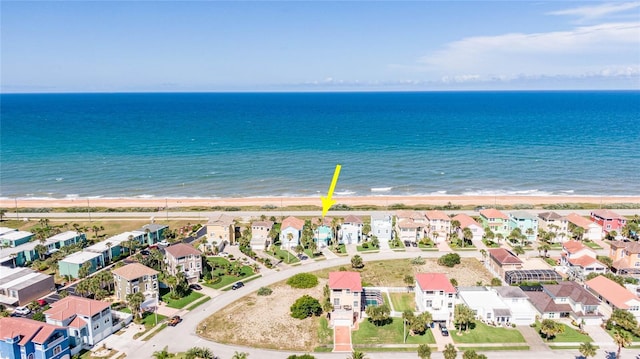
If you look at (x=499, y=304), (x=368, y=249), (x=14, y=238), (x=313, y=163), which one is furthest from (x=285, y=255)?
(x=313, y=163)

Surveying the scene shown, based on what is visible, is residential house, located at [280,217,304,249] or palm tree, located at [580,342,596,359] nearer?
palm tree, located at [580,342,596,359]

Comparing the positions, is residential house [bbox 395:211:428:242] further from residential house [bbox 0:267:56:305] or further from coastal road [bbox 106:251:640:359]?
residential house [bbox 0:267:56:305]

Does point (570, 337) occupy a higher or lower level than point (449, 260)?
lower

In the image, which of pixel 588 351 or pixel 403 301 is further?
pixel 403 301

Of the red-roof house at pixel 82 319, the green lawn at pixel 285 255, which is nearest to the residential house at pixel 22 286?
the red-roof house at pixel 82 319

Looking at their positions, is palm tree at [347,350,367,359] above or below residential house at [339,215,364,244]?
below

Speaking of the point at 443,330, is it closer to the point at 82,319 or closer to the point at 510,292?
the point at 510,292

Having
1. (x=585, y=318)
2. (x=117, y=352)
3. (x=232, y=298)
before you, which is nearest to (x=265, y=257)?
(x=232, y=298)

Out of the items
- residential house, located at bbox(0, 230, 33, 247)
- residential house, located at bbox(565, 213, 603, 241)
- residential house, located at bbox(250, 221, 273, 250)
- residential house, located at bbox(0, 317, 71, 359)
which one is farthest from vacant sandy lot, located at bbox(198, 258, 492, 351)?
residential house, located at bbox(0, 230, 33, 247)
